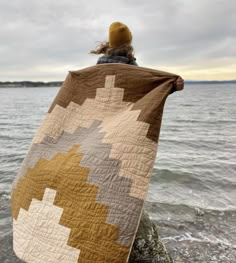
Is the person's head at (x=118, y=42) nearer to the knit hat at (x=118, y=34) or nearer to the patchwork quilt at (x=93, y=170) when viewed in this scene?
the knit hat at (x=118, y=34)

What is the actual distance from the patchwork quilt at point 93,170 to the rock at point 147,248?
0.71m

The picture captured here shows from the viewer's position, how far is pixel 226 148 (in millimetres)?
9109

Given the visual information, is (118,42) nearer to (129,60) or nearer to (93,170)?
(129,60)

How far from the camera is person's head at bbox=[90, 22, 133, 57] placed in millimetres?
2644

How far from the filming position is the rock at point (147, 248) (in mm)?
2721

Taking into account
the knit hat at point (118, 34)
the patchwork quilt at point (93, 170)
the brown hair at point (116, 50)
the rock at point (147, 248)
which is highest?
the knit hat at point (118, 34)

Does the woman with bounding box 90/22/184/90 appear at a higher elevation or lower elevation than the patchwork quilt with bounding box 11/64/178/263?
higher

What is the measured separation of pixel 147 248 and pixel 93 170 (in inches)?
36.2

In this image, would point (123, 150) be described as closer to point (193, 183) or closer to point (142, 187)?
point (142, 187)

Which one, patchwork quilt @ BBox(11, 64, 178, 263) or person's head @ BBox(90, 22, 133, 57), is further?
person's head @ BBox(90, 22, 133, 57)

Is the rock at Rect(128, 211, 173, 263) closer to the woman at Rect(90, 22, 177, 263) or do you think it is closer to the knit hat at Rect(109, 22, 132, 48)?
the woman at Rect(90, 22, 177, 263)

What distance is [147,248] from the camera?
276cm

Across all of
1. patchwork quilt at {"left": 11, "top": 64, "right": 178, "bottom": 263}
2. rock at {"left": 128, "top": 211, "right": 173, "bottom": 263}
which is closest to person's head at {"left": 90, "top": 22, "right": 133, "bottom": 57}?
patchwork quilt at {"left": 11, "top": 64, "right": 178, "bottom": 263}

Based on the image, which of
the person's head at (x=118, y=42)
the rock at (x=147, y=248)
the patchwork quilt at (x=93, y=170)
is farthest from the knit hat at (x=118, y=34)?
the rock at (x=147, y=248)
